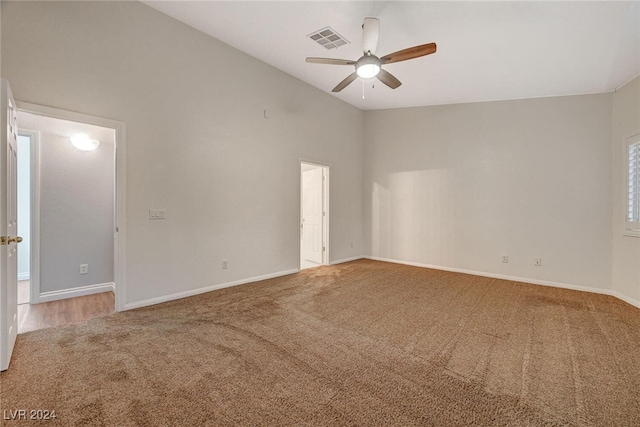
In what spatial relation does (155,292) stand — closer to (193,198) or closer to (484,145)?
(193,198)

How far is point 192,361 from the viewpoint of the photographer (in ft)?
7.23

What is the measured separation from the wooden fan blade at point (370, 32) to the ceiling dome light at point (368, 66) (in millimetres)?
85

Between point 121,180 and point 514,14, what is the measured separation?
447 cm

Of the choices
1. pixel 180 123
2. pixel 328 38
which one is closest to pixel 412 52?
pixel 328 38

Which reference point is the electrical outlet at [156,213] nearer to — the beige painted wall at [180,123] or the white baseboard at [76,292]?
the beige painted wall at [180,123]

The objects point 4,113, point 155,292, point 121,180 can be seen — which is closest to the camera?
point 4,113

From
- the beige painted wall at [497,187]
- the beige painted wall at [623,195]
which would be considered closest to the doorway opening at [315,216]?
the beige painted wall at [497,187]

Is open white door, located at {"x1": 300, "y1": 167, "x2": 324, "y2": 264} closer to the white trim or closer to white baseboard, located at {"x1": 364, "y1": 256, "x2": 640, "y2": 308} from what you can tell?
the white trim

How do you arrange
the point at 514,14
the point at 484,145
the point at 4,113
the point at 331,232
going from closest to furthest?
the point at 4,113
the point at 514,14
the point at 484,145
the point at 331,232

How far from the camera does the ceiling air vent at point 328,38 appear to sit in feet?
11.3

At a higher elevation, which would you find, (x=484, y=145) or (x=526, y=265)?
(x=484, y=145)

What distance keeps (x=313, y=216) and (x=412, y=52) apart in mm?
3945

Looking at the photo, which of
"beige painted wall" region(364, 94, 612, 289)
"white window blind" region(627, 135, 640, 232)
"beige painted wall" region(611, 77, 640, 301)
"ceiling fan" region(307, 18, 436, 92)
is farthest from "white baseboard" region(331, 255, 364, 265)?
"white window blind" region(627, 135, 640, 232)

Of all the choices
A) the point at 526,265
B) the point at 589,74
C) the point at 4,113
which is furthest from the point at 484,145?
the point at 4,113
